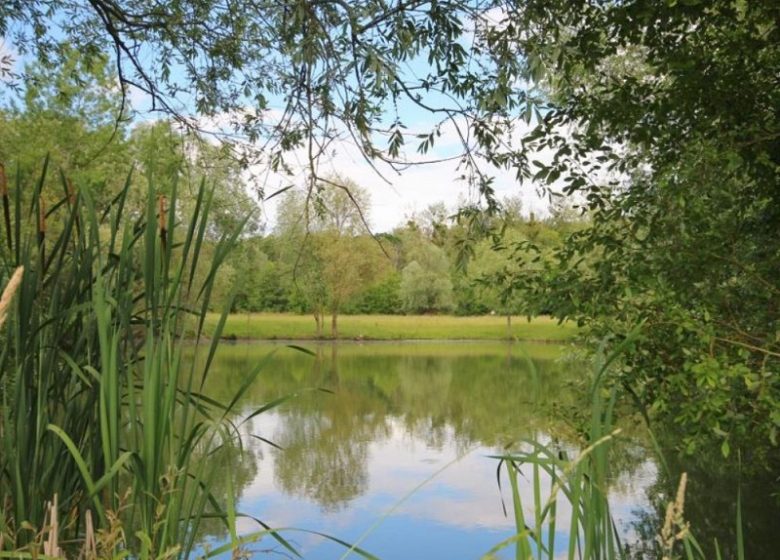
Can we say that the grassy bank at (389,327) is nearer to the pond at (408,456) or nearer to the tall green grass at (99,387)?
the pond at (408,456)

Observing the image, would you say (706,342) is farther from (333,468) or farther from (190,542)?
(333,468)

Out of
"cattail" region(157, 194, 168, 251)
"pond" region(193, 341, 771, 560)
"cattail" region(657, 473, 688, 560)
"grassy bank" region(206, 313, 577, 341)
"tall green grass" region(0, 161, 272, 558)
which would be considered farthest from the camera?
"grassy bank" region(206, 313, 577, 341)

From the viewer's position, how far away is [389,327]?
28.6 m

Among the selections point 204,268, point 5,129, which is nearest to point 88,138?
point 5,129

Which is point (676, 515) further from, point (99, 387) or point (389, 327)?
point (389, 327)

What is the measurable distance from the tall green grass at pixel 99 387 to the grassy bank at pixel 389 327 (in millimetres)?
22821

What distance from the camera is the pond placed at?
165 inches

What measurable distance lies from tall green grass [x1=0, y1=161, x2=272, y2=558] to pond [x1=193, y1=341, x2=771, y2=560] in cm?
20

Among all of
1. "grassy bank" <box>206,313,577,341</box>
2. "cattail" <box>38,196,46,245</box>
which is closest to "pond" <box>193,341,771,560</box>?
"cattail" <box>38,196,46,245</box>

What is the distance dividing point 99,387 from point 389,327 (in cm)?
2723

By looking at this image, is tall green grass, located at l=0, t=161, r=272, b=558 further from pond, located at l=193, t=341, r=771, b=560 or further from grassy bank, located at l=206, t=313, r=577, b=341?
grassy bank, located at l=206, t=313, r=577, b=341

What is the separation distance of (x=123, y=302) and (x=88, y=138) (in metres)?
18.3

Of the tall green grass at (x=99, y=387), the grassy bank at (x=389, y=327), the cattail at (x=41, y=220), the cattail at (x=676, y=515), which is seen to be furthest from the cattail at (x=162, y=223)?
the grassy bank at (x=389, y=327)

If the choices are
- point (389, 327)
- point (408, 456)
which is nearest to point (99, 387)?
point (408, 456)
